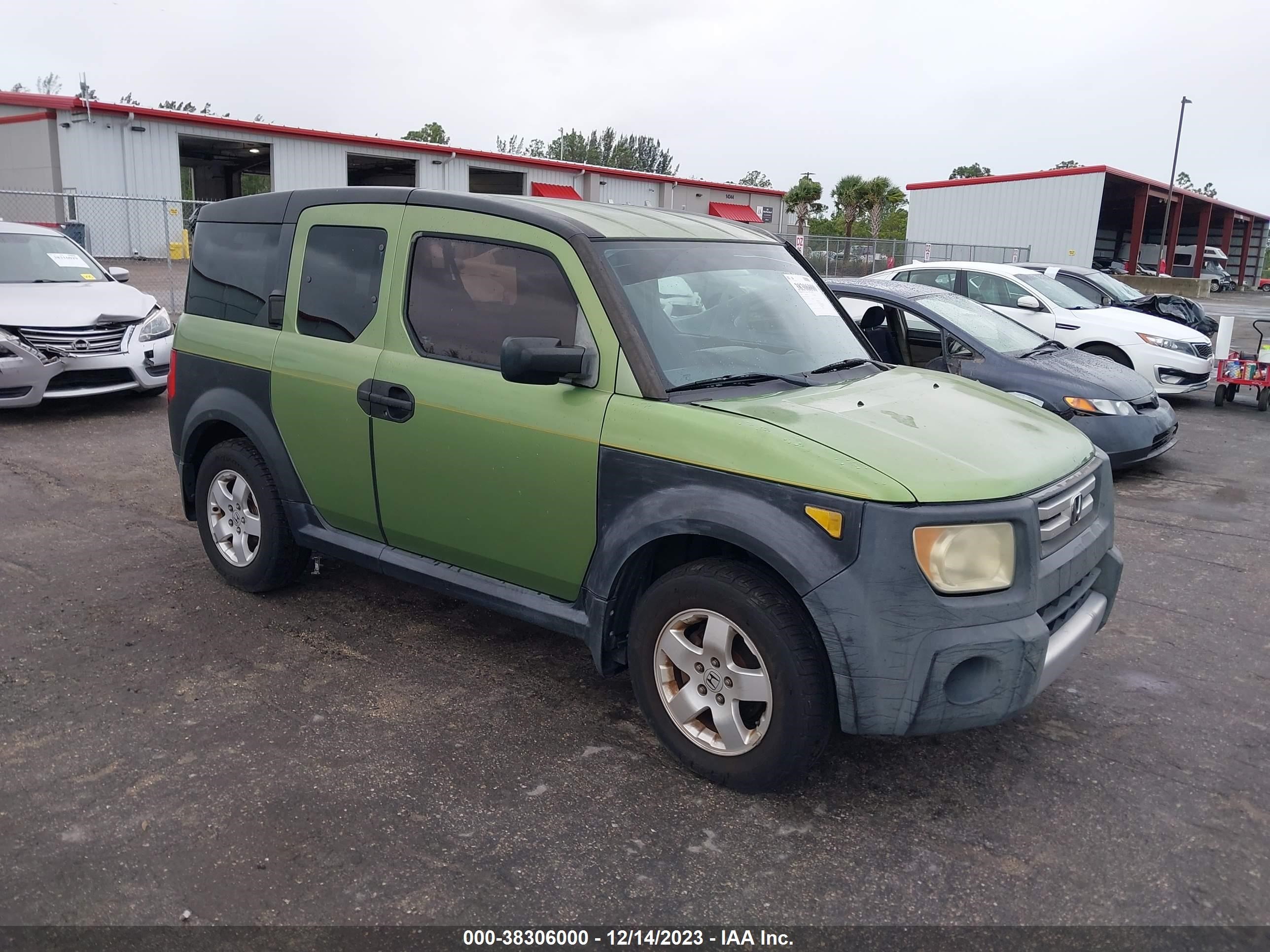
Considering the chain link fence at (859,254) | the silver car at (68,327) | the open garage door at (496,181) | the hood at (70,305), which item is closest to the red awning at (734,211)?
the open garage door at (496,181)

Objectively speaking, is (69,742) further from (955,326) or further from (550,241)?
(955,326)

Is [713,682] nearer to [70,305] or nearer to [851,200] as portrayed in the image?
[70,305]

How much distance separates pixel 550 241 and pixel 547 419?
669mm

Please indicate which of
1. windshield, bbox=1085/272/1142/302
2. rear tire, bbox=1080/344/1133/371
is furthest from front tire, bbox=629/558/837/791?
windshield, bbox=1085/272/1142/302

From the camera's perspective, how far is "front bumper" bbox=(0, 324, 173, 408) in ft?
28.8

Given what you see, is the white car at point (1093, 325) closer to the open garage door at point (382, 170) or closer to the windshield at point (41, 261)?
the windshield at point (41, 261)

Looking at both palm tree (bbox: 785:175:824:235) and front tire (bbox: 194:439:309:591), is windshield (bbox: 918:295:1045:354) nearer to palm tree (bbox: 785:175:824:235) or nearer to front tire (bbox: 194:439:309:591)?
front tire (bbox: 194:439:309:591)

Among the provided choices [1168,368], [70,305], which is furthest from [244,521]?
[1168,368]

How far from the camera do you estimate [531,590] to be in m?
3.81

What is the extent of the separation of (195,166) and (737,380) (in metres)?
44.1

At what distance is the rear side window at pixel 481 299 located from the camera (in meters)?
3.72

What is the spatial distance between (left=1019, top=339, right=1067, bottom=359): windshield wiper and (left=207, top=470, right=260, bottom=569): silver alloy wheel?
19.7ft

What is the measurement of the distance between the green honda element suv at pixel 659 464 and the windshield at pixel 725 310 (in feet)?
0.05

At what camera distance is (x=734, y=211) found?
46.6 meters
